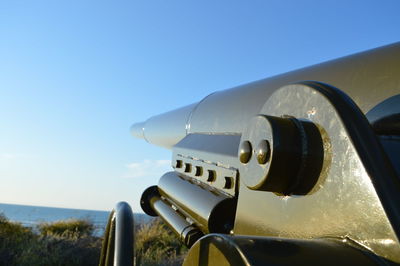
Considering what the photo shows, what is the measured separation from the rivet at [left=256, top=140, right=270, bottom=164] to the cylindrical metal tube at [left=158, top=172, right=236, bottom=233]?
1.41ft

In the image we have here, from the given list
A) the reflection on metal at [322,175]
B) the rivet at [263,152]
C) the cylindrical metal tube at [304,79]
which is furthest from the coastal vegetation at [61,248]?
the rivet at [263,152]

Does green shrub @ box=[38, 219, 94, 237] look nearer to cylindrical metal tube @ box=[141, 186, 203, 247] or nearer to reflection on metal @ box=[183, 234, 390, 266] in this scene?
cylindrical metal tube @ box=[141, 186, 203, 247]

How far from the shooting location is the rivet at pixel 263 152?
649 mm

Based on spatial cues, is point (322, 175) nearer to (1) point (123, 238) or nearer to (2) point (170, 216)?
(1) point (123, 238)

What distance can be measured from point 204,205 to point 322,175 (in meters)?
0.62

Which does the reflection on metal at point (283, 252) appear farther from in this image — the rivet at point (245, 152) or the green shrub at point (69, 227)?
the green shrub at point (69, 227)

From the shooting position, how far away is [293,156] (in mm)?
624

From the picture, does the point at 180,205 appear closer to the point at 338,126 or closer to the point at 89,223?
the point at 338,126

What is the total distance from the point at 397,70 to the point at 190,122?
1174mm

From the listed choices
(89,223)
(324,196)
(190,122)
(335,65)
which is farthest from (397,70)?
(89,223)

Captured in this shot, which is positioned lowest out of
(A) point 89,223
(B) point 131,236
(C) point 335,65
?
(A) point 89,223

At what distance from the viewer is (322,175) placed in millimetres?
593

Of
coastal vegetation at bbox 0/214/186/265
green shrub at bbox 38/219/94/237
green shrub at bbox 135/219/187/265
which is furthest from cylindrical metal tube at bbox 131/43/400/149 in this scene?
green shrub at bbox 38/219/94/237

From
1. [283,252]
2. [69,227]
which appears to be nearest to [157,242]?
[69,227]
